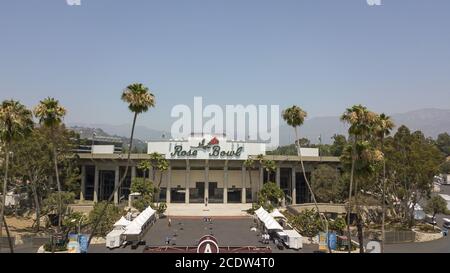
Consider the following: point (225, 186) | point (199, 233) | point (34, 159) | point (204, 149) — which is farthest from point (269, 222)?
point (225, 186)

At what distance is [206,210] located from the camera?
8744cm

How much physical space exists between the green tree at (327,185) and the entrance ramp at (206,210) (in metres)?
16.4

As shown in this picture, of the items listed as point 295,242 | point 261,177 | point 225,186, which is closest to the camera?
point 295,242

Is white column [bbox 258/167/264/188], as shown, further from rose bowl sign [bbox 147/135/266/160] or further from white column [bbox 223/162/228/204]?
white column [bbox 223/162/228/204]

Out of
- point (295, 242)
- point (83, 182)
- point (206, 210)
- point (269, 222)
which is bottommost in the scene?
point (206, 210)

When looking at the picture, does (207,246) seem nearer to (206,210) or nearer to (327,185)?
(206,210)

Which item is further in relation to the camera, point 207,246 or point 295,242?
point 295,242

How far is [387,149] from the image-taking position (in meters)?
66.3

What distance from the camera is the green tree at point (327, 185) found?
84.4 m

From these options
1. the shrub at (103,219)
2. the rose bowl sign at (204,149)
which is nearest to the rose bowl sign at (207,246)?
the shrub at (103,219)

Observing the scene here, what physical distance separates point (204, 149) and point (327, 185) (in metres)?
29.6

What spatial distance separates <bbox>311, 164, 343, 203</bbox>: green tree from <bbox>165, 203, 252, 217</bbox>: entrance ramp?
53.8ft
